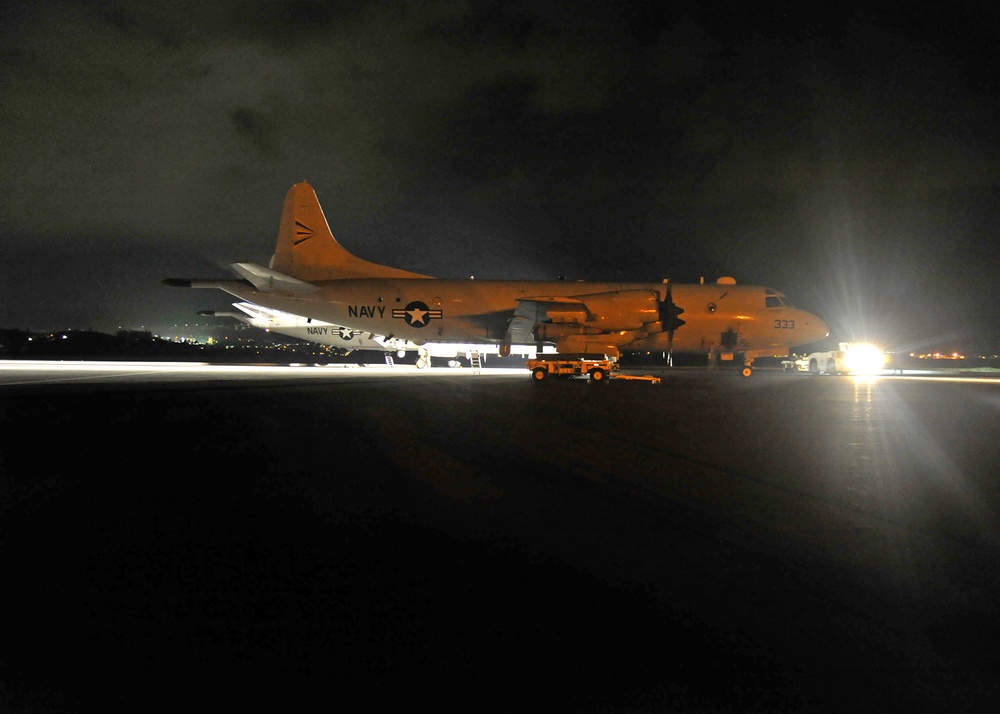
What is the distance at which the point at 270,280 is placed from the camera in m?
28.1

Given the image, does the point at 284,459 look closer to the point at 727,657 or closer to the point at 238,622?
the point at 238,622

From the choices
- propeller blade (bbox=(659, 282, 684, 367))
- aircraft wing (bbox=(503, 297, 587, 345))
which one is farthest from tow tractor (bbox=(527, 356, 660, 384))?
propeller blade (bbox=(659, 282, 684, 367))

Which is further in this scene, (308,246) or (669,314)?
(308,246)

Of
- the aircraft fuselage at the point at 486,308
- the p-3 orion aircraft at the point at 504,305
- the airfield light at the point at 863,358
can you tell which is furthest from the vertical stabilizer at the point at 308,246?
the airfield light at the point at 863,358

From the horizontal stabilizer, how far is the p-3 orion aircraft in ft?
0.14

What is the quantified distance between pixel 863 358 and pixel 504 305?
24.8m

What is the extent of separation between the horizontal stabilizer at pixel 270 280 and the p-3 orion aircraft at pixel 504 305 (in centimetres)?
4

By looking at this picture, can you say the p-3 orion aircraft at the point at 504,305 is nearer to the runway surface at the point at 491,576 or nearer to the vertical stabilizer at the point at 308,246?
the vertical stabilizer at the point at 308,246


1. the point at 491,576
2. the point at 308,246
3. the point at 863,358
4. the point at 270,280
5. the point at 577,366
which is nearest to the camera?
the point at 491,576

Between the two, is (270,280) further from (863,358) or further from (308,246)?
(863,358)

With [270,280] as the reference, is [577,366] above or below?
below

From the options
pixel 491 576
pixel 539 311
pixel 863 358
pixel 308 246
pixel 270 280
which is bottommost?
pixel 491 576

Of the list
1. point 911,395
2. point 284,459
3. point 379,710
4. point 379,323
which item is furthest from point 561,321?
point 379,710

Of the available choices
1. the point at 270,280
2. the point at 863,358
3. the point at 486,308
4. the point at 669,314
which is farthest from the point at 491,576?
the point at 863,358
